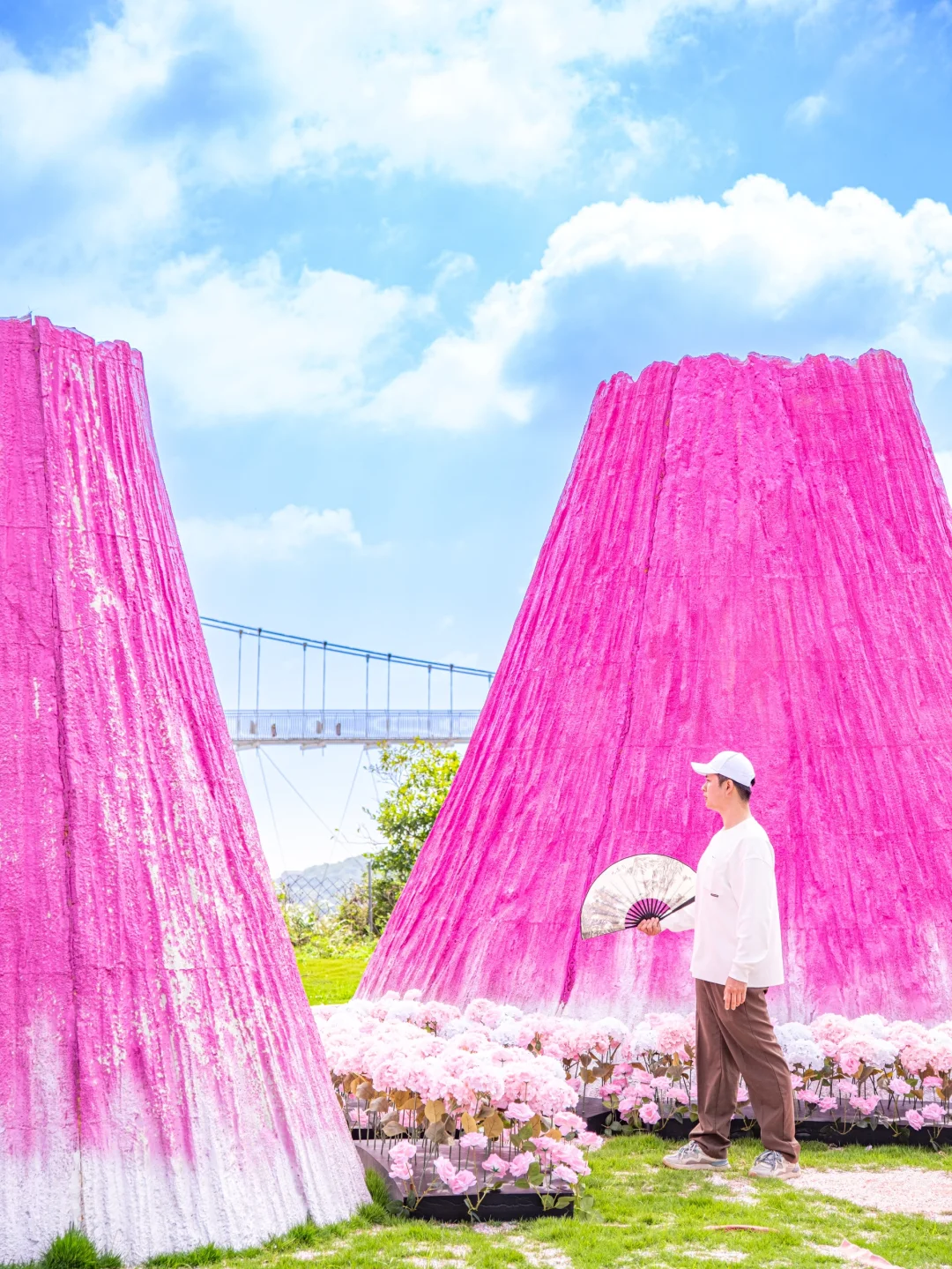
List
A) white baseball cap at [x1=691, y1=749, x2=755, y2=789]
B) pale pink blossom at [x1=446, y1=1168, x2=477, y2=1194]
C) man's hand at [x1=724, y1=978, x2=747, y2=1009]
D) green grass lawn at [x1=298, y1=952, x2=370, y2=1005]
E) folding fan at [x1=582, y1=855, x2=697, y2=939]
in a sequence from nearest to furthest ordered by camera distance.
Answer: pale pink blossom at [x1=446, y1=1168, x2=477, y2=1194] → man's hand at [x1=724, y1=978, x2=747, y2=1009] → white baseball cap at [x1=691, y1=749, x2=755, y2=789] → folding fan at [x1=582, y1=855, x2=697, y2=939] → green grass lawn at [x1=298, y1=952, x2=370, y2=1005]

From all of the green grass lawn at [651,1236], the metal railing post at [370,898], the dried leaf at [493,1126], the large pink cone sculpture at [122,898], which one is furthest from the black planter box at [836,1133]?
the metal railing post at [370,898]

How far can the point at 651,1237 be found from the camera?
182 inches

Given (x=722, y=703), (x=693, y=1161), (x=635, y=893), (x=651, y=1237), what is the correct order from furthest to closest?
(x=722, y=703) → (x=635, y=893) → (x=693, y=1161) → (x=651, y=1237)

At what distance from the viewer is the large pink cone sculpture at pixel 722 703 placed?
7449 millimetres

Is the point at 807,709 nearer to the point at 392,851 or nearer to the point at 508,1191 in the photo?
the point at 508,1191

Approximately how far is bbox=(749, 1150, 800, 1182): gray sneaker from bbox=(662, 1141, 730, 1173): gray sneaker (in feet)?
0.61

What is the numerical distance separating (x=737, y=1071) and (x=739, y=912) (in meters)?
0.73

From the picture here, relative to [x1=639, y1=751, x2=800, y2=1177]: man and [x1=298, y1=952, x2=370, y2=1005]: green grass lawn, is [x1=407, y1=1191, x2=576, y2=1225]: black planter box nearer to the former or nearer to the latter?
[x1=639, y1=751, x2=800, y2=1177]: man

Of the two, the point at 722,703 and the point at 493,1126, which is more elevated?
the point at 722,703

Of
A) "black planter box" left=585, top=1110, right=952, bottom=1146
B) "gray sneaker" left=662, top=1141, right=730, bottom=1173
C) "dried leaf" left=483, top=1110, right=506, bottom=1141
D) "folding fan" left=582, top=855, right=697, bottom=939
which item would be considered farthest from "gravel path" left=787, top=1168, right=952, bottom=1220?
"folding fan" left=582, top=855, right=697, bottom=939

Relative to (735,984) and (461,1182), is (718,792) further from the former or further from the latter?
(461,1182)

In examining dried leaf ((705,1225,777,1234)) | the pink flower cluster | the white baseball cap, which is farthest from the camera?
the white baseball cap

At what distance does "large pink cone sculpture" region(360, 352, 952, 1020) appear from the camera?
7.45 metres

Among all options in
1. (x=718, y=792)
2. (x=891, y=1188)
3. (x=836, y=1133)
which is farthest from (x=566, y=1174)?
(x=836, y=1133)
